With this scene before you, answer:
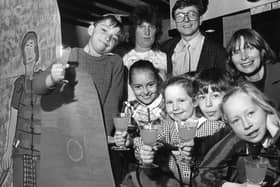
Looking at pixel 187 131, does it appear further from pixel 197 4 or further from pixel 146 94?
pixel 197 4

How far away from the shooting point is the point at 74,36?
2.19 metres

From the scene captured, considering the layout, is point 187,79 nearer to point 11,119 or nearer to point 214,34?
point 214,34

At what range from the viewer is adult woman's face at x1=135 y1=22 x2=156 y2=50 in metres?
2.08

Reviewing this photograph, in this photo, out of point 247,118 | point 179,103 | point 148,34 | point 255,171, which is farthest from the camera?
point 148,34

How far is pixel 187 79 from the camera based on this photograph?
6.11ft

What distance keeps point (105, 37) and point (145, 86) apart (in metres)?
0.40

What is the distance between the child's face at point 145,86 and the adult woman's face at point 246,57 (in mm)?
497

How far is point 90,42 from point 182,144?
87cm

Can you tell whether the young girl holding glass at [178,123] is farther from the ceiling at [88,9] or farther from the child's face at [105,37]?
the ceiling at [88,9]

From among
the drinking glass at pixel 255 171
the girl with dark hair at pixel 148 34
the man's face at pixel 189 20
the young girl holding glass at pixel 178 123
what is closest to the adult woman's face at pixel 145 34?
the girl with dark hair at pixel 148 34

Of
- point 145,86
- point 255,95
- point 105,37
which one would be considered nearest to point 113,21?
point 105,37

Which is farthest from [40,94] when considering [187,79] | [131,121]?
[187,79]

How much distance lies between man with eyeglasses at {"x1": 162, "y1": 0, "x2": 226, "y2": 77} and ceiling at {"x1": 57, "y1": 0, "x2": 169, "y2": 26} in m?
0.31

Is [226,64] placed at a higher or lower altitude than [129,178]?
higher
